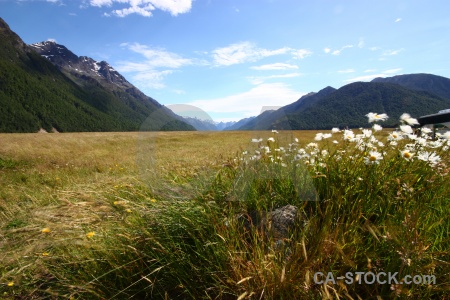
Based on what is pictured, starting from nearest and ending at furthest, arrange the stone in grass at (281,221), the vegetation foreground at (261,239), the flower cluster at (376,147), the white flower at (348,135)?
the vegetation foreground at (261,239), the stone in grass at (281,221), the flower cluster at (376,147), the white flower at (348,135)

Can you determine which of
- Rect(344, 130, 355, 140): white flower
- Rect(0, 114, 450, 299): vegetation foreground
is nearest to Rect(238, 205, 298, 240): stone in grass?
Rect(0, 114, 450, 299): vegetation foreground

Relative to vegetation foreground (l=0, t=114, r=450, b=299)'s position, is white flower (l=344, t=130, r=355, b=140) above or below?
above

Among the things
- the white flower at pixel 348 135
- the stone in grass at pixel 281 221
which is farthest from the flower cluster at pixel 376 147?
the stone in grass at pixel 281 221

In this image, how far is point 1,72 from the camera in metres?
163

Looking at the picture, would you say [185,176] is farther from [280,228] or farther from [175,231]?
[280,228]

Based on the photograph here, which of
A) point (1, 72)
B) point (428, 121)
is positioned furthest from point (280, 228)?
point (1, 72)

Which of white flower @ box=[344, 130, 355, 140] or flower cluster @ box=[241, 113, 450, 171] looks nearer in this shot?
flower cluster @ box=[241, 113, 450, 171]

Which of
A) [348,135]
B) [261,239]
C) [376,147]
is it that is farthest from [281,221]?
[376,147]

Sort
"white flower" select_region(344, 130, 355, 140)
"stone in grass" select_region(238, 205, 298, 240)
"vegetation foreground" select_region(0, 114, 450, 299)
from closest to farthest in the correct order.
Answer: "vegetation foreground" select_region(0, 114, 450, 299), "stone in grass" select_region(238, 205, 298, 240), "white flower" select_region(344, 130, 355, 140)

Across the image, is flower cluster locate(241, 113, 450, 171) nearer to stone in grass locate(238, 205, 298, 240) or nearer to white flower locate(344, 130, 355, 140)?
white flower locate(344, 130, 355, 140)

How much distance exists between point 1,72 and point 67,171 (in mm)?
210666

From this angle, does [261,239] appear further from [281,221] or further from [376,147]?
[376,147]

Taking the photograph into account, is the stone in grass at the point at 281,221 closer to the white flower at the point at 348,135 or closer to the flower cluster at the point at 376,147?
the flower cluster at the point at 376,147

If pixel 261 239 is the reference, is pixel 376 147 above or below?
above
